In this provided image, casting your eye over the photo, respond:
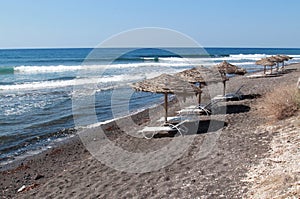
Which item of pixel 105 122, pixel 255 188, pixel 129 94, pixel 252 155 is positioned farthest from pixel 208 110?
pixel 129 94

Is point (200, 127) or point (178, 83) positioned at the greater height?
point (178, 83)

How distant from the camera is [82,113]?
15.0 m

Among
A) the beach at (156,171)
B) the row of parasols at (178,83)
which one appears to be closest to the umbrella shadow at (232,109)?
the row of parasols at (178,83)

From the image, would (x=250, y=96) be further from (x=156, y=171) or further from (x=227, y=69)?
(x=156, y=171)

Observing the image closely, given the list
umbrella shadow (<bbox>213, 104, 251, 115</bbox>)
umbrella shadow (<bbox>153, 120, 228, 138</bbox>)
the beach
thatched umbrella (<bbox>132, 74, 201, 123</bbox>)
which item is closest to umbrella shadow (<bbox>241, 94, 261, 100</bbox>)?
umbrella shadow (<bbox>213, 104, 251, 115</bbox>)

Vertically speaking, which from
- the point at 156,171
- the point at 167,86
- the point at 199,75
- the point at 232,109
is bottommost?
the point at 156,171

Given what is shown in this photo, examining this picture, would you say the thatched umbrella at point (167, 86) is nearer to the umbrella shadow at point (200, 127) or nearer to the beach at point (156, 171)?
the umbrella shadow at point (200, 127)

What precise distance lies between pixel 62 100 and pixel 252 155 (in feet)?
45.5

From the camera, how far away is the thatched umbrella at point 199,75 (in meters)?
12.1

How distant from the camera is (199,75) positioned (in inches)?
485

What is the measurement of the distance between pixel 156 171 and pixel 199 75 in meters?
6.26

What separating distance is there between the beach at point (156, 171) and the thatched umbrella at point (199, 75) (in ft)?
7.22

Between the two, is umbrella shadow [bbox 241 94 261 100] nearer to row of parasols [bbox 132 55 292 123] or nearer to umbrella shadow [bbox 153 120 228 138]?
row of parasols [bbox 132 55 292 123]

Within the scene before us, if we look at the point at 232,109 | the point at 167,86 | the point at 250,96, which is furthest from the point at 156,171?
the point at 250,96
